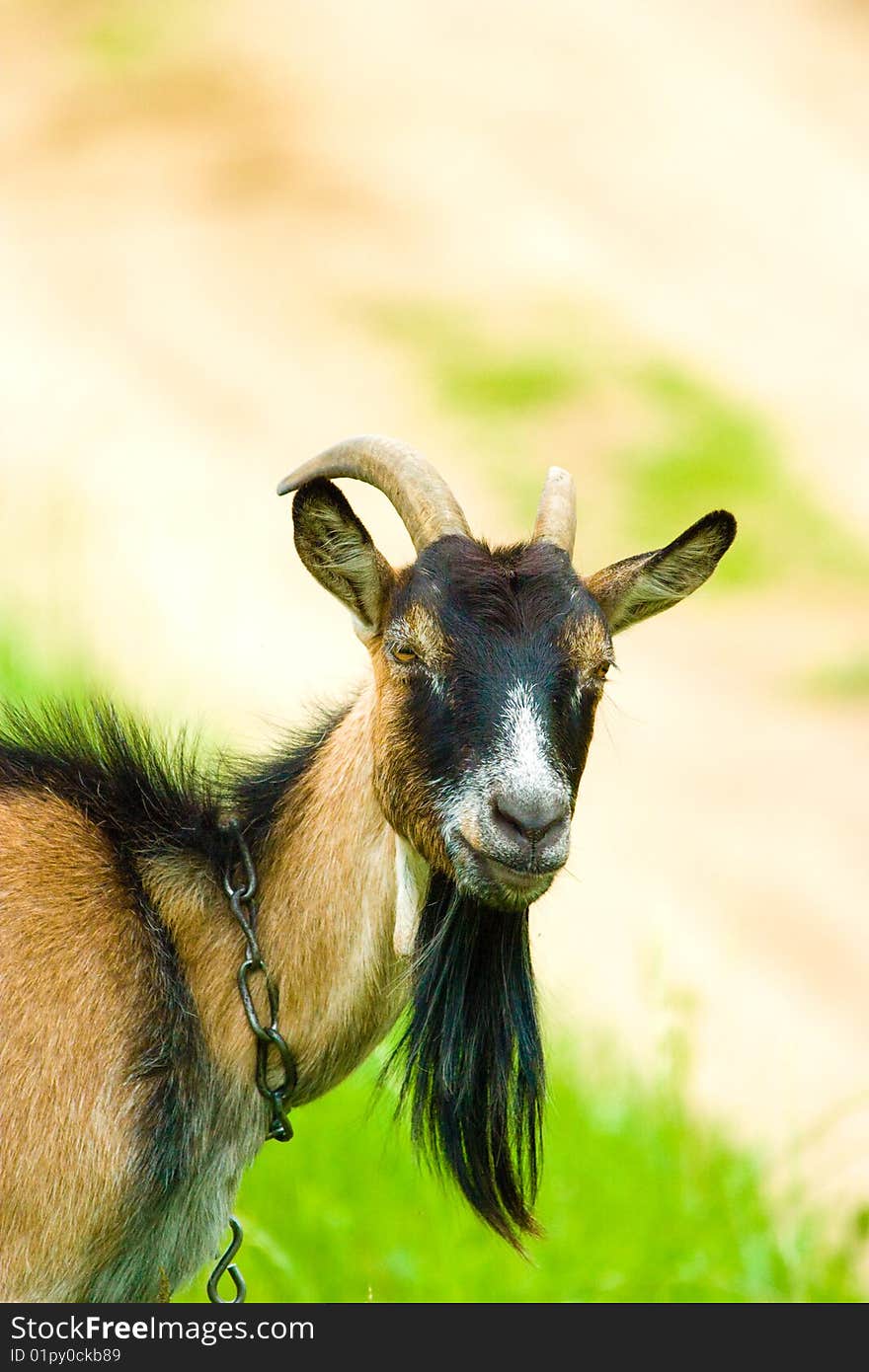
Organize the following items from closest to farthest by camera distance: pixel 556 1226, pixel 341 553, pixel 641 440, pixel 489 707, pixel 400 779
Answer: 1. pixel 489 707
2. pixel 400 779
3. pixel 341 553
4. pixel 556 1226
5. pixel 641 440

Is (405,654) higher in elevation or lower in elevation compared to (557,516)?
lower

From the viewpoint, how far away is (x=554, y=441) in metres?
21.2

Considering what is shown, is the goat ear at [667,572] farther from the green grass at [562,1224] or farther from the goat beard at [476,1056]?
Result: the green grass at [562,1224]

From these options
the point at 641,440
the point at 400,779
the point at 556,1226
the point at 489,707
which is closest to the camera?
the point at 489,707

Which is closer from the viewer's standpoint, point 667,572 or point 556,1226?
point 667,572

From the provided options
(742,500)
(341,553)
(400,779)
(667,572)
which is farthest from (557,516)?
(742,500)

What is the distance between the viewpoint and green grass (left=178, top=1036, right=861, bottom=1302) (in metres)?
6.42

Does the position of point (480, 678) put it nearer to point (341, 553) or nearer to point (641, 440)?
point (341, 553)

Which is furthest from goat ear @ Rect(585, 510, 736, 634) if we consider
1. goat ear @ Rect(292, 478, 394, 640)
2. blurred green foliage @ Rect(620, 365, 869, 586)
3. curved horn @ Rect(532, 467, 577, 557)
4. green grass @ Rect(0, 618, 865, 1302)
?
blurred green foliage @ Rect(620, 365, 869, 586)

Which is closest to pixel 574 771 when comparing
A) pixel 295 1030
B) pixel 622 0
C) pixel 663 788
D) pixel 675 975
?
pixel 295 1030

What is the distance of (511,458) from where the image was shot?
2052 cm

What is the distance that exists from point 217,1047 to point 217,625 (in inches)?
399

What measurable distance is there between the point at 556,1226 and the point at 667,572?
3.51m

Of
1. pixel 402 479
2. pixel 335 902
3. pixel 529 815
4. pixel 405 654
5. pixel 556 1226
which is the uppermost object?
pixel 402 479
